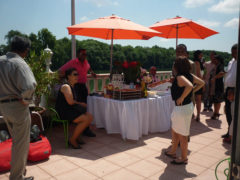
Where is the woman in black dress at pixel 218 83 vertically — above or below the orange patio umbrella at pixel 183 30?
below

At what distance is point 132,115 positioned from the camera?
4.04 meters

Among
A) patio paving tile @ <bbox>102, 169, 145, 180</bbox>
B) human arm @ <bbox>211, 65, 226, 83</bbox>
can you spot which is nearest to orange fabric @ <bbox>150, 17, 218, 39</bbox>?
human arm @ <bbox>211, 65, 226, 83</bbox>

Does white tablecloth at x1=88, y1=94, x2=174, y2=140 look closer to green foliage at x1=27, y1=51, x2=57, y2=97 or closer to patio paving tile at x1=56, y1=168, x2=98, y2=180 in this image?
green foliage at x1=27, y1=51, x2=57, y2=97

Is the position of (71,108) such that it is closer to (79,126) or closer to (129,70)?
(79,126)

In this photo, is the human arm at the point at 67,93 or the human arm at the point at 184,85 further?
the human arm at the point at 67,93

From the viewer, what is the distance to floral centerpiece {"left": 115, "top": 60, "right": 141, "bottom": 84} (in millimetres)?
4277

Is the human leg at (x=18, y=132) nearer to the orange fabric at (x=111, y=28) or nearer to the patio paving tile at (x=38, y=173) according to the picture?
the patio paving tile at (x=38, y=173)

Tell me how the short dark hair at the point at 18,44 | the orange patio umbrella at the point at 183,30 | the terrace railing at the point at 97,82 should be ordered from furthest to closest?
the terrace railing at the point at 97,82 < the orange patio umbrella at the point at 183,30 < the short dark hair at the point at 18,44

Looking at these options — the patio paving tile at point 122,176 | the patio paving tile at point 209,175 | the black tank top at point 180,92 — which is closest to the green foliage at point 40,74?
the patio paving tile at point 122,176

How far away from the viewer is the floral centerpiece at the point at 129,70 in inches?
168

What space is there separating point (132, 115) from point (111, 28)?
1.59 metres

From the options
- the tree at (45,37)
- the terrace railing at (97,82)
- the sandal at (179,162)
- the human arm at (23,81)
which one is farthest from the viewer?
the tree at (45,37)

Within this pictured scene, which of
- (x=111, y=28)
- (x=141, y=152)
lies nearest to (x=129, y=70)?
(x=111, y=28)

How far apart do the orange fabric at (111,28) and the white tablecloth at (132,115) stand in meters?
1.33
